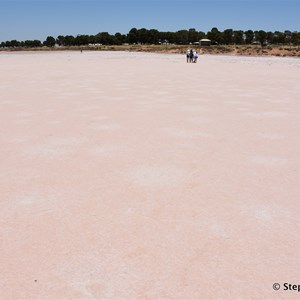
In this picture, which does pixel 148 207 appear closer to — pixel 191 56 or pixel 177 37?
pixel 191 56

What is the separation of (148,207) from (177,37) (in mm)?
173814

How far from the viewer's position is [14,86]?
17.2 meters

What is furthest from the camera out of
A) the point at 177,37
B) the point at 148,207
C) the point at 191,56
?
the point at 177,37

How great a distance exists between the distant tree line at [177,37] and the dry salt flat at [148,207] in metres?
149

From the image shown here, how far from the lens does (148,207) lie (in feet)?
15.2

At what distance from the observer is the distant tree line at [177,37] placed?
499ft

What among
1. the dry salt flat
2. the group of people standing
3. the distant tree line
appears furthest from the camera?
the distant tree line

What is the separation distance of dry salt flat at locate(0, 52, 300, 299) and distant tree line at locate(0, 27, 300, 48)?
14926 centimetres

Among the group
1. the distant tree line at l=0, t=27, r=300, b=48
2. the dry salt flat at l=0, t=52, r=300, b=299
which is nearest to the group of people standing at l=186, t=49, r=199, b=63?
the dry salt flat at l=0, t=52, r=300, b=299

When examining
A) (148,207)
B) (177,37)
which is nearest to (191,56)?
(148,207)

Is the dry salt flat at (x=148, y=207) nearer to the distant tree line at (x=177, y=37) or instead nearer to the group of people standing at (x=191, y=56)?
the group of people standing at (x=191, y=56)

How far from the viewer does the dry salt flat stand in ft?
10.6

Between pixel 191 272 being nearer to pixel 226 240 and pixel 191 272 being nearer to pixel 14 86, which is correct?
pixel 226 240

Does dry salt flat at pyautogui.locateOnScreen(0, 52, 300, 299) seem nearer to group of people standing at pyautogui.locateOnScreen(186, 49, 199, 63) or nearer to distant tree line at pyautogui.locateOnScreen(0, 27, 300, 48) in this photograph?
group of people standing at pyautogui.locateOnScreen(186, 49, 199, 63)
